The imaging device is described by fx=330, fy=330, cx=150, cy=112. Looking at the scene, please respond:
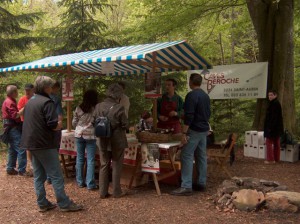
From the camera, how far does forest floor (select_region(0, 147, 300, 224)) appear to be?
4219 millimetres

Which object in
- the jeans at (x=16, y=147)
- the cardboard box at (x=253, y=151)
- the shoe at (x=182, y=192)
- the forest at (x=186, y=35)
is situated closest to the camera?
the shoe at (x=182, y=192)

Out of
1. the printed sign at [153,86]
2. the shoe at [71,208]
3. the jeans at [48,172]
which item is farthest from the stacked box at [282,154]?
the jeans at [48,172]

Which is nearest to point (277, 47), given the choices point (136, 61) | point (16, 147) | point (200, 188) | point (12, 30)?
point (136, 61)

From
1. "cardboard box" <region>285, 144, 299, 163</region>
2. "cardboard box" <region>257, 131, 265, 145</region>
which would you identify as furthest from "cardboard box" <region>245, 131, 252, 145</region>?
"cardboard box" <region>285, 144, 299, 163</region>

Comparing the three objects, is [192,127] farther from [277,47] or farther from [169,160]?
[277,47]

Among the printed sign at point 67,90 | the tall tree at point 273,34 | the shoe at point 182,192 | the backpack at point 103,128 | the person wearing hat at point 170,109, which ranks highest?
the tall tree at point 273,34

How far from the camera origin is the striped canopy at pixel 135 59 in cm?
516

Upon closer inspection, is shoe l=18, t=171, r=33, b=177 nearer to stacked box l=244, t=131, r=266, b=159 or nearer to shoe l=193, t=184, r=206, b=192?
shoe l=193, t=184, r=206, b=192

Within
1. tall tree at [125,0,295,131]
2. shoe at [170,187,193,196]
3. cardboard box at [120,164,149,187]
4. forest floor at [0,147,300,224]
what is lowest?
forest floor at [0,147,300,224]

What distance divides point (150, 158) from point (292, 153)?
4.14 m

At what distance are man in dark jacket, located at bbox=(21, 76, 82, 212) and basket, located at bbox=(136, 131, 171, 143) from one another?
1548 millimetres

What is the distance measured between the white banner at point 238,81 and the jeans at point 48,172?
608 cm

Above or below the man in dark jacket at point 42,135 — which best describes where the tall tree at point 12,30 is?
above

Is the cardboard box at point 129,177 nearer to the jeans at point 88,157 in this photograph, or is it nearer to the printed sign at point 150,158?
the printed sign at point 150,158
